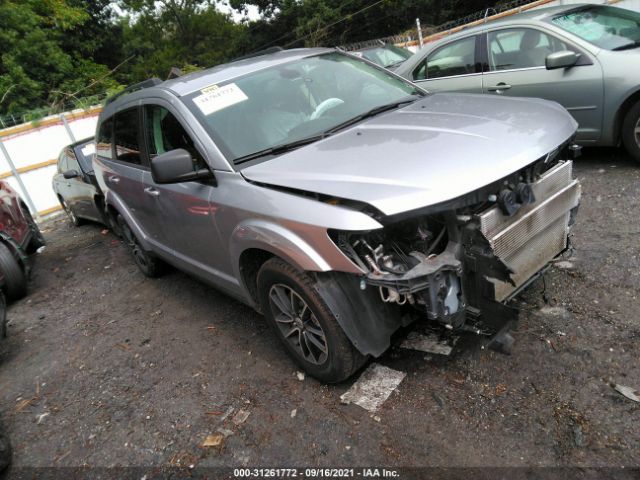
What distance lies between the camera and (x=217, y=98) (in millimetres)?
3248

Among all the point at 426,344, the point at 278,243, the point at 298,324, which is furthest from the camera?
the point at 426,344

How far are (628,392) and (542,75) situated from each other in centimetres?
379

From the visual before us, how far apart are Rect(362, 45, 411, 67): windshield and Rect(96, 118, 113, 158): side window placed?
7.01 metres

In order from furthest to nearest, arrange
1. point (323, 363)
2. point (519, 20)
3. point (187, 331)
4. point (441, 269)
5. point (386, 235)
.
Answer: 1. point (519, 20)
2. point (187, 331)
3. point (323, 363)
4. point (386, 235)
5. point (441, 269)

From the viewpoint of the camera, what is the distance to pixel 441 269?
7.25 feet

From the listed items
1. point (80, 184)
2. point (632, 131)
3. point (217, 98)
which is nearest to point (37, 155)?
point (80, 184)

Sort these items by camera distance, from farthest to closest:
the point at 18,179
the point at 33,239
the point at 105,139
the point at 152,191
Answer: the point at 18,179, the point at 33,239, the point at 105,139, the point at 152,191

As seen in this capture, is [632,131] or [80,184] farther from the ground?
[80,184]

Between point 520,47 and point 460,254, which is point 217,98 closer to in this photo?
point 460,254

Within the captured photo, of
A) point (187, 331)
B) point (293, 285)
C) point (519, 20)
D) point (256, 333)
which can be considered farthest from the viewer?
point (519, 20)

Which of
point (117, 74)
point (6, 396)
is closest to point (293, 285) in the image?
point (6, 396)

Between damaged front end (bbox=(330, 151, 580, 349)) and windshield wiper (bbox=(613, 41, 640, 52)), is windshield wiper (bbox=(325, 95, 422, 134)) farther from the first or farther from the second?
windshield wiper (bbox=(613, 41, 640, 52))

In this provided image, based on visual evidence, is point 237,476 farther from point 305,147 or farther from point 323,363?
point 305,147

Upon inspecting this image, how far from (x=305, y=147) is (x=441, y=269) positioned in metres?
1.18
